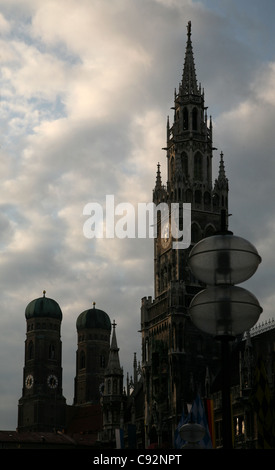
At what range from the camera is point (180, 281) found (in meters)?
98.8

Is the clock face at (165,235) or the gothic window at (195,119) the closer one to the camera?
the clock face at (165,235)

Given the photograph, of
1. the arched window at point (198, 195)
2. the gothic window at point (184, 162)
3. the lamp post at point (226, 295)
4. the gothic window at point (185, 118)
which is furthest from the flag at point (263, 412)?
the gothic window at point (185, 118)

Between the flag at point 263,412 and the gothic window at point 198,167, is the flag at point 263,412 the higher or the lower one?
the lower one

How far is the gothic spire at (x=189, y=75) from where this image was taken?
11025cm

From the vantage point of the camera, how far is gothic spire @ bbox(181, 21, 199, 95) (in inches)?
4341

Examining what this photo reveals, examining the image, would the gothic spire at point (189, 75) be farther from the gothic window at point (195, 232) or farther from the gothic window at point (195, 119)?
the gothic window at point (195, 232)

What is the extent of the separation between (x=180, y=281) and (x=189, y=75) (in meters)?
29.9

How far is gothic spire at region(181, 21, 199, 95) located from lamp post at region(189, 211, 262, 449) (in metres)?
94.4

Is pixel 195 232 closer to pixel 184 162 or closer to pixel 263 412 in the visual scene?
pixel 184 162

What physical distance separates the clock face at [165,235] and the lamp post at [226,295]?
85110 millimetres

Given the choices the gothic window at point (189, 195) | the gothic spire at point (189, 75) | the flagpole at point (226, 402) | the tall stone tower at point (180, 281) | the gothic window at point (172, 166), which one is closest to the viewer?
the flagpole at point (226, 402)

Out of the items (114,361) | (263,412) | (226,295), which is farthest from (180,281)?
(226,295)
